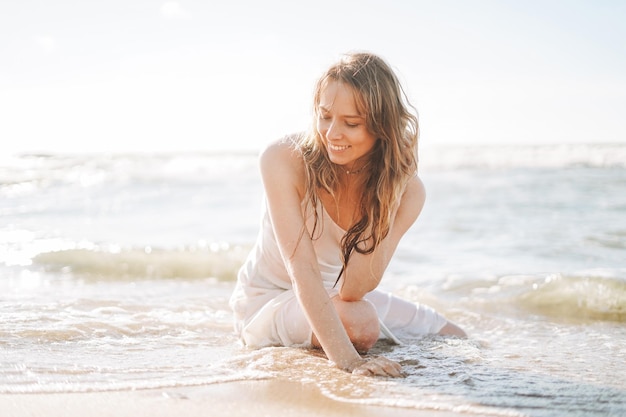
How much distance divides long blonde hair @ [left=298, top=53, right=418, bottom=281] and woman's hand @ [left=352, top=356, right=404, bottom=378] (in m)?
0.53

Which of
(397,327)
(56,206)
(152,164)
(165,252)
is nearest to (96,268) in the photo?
(165,252)

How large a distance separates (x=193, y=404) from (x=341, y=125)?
1384 mm

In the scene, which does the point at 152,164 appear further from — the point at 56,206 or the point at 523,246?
the point at 523,246

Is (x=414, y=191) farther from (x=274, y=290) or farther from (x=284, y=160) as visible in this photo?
(x=274, y=290)

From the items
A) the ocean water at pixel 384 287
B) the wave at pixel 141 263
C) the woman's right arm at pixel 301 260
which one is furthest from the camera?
the wave at pixel 141 263

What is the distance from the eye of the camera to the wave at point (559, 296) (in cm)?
554

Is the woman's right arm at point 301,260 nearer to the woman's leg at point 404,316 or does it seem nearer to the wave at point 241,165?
the woman's leg at point 404,316

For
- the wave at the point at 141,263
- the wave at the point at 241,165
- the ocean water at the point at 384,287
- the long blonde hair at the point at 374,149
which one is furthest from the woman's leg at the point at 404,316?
the wave at the point at 241,165

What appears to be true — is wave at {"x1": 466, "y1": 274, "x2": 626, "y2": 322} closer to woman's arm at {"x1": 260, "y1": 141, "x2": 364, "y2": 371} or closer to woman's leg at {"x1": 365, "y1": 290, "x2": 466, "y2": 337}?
woman's leg at {"x1": 365, "y1": 290, "x2": 466, "y2": 337}

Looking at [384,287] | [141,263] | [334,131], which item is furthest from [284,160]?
[141,263]

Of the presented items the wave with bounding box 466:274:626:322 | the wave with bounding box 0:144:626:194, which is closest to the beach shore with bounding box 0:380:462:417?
the wave with bounding box 466:274:626:322

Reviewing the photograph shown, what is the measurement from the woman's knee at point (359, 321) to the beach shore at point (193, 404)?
660 mm

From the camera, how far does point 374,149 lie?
361 centimetres

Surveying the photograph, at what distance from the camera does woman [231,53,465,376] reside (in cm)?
339
